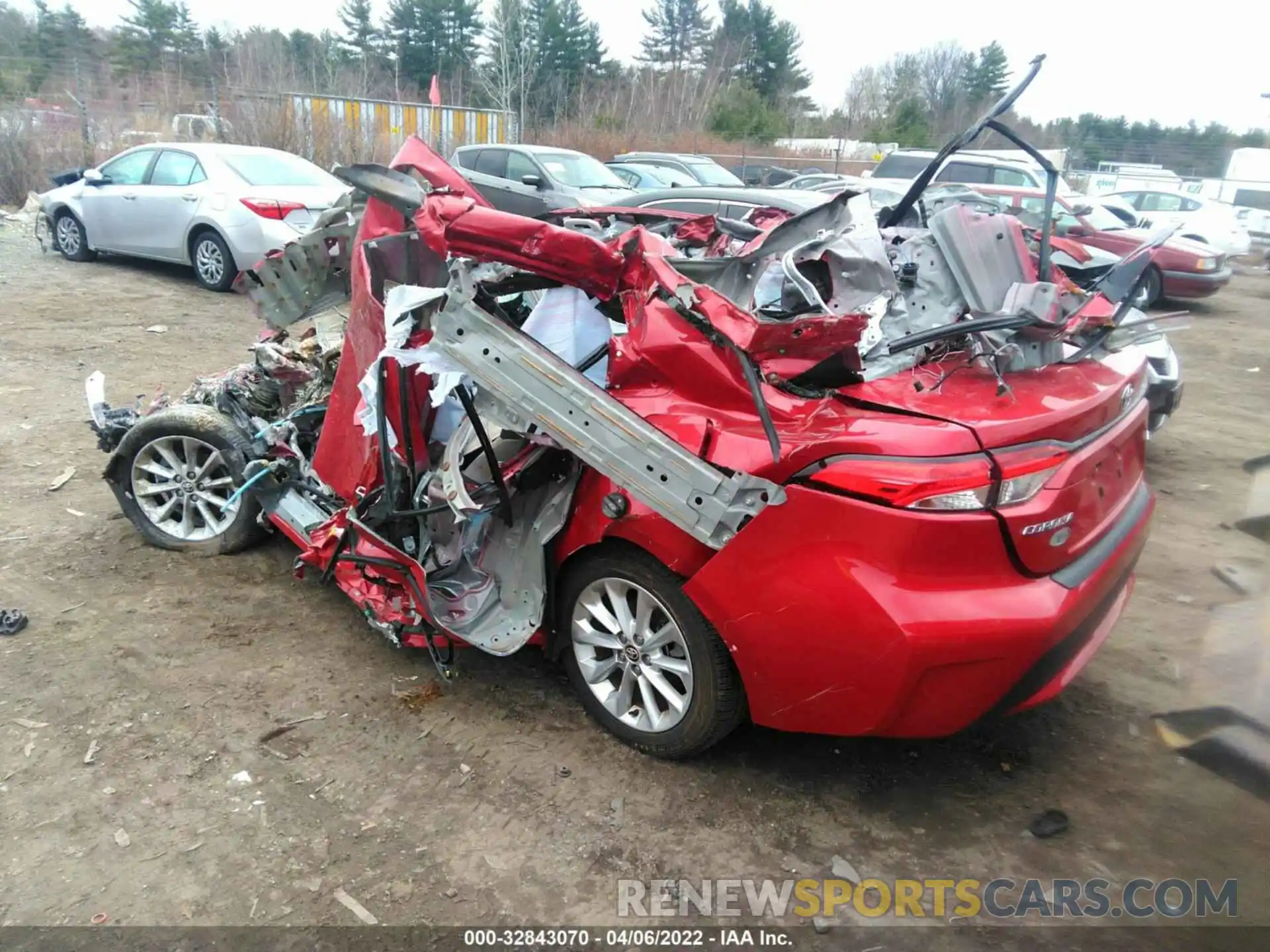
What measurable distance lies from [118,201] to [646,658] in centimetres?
1089

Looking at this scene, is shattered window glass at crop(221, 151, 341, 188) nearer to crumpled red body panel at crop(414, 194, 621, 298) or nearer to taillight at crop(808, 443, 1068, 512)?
crumpled red body panel at crop(414, 194, 621, 298)

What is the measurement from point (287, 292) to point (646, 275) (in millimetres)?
2399

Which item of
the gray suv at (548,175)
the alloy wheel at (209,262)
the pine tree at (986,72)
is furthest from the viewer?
the pine tree at (986,72)

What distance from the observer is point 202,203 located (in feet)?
32.1

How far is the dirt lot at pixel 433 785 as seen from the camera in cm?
239

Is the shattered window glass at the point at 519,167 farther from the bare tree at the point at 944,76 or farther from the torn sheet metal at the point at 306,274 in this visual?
the bare tree at the point at 944,76

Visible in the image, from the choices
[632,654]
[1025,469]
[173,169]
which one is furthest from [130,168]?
[1025,469]

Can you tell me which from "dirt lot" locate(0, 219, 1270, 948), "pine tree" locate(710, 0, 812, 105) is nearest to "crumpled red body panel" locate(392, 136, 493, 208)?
"dirt lot" locate(0, 219, 1270, 948)

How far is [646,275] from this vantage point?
2.53m

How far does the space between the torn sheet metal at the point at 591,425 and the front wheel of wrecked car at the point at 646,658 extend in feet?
0.99

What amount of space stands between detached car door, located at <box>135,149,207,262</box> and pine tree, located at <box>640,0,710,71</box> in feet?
137

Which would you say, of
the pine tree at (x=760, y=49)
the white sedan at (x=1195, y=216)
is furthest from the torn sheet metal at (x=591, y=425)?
the pine tree at (x=760, y=49)

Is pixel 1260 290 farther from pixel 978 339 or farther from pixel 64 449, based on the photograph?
pixel 64 449

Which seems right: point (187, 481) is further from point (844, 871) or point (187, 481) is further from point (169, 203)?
point (169, 203)
